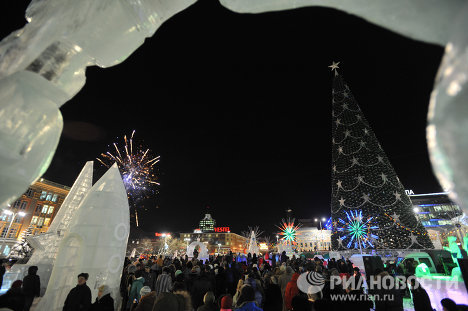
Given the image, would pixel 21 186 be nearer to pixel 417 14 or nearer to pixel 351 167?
pixel 417 14

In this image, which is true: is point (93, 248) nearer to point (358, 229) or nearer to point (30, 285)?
point (30, 285)

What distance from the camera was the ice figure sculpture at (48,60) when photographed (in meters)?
1.20

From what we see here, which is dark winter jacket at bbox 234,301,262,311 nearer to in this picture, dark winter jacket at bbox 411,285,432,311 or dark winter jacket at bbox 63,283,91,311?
dark winter jacket at bbox 63,283,91,311

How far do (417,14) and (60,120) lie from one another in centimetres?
215

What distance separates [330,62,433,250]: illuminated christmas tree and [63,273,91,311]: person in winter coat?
576 inches

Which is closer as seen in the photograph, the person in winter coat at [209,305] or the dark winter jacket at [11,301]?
the dark winter jacket at [11,301]

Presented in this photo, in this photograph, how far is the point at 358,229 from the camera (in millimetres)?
14445

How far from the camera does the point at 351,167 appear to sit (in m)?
15.5

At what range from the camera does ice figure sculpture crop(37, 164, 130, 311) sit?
6723 mm

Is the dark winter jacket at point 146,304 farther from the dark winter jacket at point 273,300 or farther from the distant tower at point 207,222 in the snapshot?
the distant tower at point 207,222

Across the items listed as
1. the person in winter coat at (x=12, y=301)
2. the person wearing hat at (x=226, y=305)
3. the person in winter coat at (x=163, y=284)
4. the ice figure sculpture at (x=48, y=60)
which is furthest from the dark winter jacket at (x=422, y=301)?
the person in winter coat at (x=12, y=301)

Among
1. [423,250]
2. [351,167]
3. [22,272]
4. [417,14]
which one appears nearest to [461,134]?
[417,14]

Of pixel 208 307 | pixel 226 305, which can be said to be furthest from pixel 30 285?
pixel 226 305

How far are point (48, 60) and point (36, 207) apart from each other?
2596 inches
